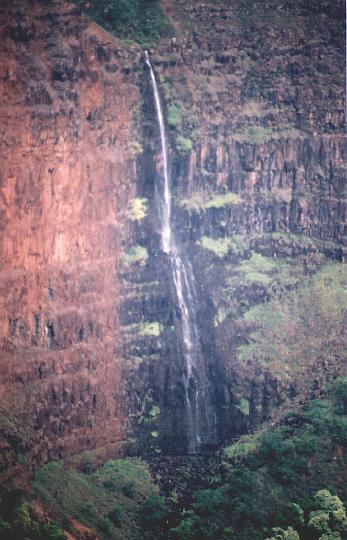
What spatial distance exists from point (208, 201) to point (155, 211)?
1.67 m

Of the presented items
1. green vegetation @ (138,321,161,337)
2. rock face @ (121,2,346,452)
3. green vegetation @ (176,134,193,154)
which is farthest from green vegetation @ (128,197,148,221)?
green vegetation @ (138,321,161,337)

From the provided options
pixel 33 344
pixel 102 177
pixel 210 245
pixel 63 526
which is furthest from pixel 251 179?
pixel 63 526

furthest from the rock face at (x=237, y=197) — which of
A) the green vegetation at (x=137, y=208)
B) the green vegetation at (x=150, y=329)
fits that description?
the green vegetation at (x=137, y=208)

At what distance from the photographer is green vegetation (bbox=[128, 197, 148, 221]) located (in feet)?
151

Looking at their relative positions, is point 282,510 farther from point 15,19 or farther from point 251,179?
point 15,19

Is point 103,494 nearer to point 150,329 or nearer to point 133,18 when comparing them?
point 150,329

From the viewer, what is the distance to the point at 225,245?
158ft

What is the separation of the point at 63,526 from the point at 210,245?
32.4ft

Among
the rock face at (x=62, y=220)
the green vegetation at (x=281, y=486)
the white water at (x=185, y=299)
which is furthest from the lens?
the white water at (x=185, y=299)

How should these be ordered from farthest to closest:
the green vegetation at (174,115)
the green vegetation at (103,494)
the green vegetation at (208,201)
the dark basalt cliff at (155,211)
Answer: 1. the green vegetation at (208,201)
2. the green vegetation at (174,115)
3. the dark basalt cliff at (155,211)
4. the green vegetation at (103,494)

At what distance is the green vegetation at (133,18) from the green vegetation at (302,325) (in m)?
7.28

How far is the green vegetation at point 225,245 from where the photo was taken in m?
47.8

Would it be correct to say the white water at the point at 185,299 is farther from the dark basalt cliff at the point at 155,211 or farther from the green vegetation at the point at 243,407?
the green vegetation at the point at 243,407

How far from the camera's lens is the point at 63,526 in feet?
133
